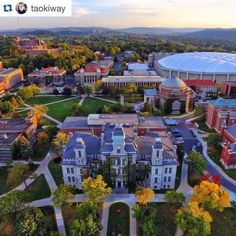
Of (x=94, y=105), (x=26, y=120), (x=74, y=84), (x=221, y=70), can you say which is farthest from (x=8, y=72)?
(x=221, y=70)

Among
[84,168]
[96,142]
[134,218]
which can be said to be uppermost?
[96,142]

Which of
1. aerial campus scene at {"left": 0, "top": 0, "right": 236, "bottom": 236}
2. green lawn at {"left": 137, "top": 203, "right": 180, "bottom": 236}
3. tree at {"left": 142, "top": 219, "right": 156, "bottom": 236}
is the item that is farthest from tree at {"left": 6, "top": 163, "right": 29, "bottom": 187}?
tree at {"left": 142, "top": 219, "right": 156, "bottom": 236}

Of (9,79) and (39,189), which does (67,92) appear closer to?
(9,79)

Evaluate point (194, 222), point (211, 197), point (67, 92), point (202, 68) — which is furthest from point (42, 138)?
point (202, 68)

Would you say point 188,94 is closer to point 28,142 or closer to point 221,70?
point 221,70

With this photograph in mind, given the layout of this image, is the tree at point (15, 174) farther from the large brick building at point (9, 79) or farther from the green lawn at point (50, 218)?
the large brick building at point (9, 79)

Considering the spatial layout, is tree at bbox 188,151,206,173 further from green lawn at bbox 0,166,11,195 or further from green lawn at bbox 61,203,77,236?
green lawn at bbox 0,166,11,195

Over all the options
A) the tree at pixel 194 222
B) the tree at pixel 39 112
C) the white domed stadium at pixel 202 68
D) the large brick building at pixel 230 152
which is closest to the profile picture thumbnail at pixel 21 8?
the tree at pixel 39 112
